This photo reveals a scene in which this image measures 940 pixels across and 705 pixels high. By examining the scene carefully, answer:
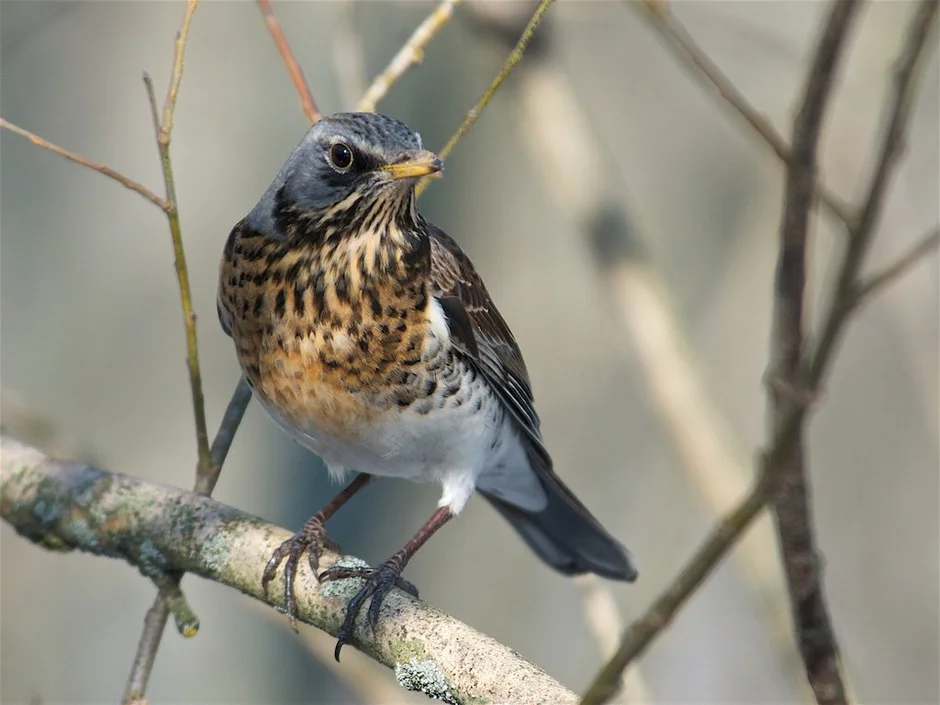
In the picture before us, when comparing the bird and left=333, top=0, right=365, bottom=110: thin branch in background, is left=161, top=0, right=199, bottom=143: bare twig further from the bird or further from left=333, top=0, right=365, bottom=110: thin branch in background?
left=333, top=0, right=365, bottom=110: thin branch in background

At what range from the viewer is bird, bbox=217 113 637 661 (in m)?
3.11

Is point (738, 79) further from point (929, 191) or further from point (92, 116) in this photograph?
point (92, 116)

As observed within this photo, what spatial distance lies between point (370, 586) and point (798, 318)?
188cm

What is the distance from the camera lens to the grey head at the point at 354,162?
3.05 metres

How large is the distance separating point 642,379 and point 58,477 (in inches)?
82.6

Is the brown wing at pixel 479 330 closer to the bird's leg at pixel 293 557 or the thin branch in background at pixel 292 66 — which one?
the thin branch in background at pixel 292 66

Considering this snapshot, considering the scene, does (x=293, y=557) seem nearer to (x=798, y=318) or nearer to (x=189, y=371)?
(x=189, y=371)

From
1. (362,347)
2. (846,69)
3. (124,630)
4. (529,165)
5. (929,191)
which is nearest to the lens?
(362,347)

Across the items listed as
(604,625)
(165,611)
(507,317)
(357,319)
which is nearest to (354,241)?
(357,319)

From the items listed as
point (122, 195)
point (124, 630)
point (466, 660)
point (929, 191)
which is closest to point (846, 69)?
point (929, 191)

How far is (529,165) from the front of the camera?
784 centimetres

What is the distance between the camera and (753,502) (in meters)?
1.36

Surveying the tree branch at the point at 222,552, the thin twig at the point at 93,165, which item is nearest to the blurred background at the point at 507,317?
the tree branch at the point at 222,552

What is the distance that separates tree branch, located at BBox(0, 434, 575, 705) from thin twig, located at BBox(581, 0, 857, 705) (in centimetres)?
67
